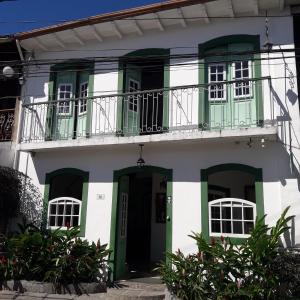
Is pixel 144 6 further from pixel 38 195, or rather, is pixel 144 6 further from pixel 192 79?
pixel 38 195

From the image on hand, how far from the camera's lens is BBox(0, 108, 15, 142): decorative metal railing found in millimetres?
11764

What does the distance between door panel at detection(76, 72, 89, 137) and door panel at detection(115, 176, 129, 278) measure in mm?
1874

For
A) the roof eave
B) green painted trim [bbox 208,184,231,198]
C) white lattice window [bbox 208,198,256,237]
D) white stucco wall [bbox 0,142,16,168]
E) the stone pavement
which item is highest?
the roof eave

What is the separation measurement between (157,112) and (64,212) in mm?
3750

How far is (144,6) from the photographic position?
10.2m

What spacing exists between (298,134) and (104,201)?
508 centimetres

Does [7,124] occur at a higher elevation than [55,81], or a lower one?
lower

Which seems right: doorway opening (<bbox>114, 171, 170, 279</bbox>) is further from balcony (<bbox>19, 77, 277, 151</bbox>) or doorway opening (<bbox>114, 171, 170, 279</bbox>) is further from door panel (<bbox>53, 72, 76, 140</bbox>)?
door panel (<bbox>53, 72, 76, 140</bbox>)

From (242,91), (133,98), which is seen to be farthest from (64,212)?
(242,91)

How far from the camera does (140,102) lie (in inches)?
436

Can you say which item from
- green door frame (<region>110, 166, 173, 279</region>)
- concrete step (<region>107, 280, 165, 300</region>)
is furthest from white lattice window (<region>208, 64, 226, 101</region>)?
concrete step (<region>107, 280, 165, 300</region>)

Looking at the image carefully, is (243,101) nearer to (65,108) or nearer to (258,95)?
(258,95)

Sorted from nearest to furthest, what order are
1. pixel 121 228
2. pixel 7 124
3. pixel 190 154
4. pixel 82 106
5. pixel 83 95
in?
pixel 190 154 < pixel 121 228 < pixel 82 106 < pixel 83 95 < pixel 7 124

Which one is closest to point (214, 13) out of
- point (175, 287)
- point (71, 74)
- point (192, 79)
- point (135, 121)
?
point (192, 79)
